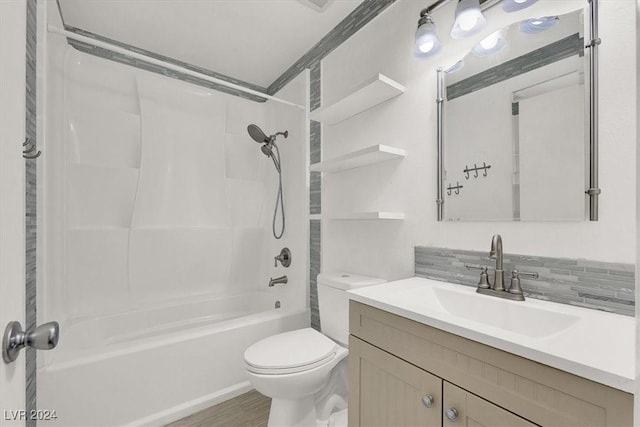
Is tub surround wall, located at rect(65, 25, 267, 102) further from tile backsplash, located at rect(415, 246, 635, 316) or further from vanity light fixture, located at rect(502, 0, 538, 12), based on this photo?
tile backsplash, located at rect(415, 246, 635, 316)

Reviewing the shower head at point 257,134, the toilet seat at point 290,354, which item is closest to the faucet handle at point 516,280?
the toilet seat at point 290,354

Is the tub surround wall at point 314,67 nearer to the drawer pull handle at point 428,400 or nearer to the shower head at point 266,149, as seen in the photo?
the shower head at point 266,149

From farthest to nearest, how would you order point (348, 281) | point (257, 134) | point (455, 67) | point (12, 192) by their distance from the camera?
point (257, 134)
point (348, 281)
point (455, 67)
point (12, 192)

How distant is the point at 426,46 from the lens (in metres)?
1.33

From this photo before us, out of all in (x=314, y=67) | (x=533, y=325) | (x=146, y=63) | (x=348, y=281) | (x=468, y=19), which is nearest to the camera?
(x=533, y=325)

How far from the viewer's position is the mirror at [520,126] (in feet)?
3.06

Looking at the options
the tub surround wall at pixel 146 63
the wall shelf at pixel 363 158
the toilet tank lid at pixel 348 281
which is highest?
the tub surround wall at pixel 146 63

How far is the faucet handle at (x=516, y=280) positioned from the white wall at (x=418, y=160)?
0.09 m

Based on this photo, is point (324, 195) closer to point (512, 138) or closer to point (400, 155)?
point (400, 155)

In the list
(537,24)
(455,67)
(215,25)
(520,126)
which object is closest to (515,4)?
(537,24)

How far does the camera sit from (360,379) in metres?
1.05

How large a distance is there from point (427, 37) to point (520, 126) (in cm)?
60

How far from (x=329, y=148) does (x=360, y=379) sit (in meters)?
1.47

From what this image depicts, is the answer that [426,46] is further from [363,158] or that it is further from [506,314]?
[506,314]
